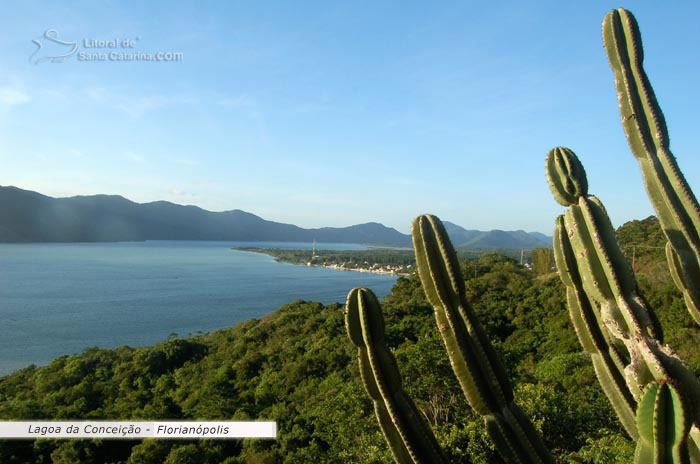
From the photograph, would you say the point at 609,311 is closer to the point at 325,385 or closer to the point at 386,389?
the point at 386,389

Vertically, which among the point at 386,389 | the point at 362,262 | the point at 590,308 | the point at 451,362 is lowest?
the point at 362,262

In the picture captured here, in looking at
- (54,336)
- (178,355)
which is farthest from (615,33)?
(54,336)

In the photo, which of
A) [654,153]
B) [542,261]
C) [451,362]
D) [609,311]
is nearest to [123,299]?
[542,261]

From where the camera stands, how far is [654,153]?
331 cm

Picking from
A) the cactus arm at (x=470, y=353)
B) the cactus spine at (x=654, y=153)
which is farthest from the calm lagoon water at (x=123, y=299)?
the cactus spine at (x=654, y=153)

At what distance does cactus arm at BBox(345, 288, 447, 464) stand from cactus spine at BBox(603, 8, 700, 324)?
2113 mm

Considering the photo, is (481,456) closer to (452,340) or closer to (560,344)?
(452,340)

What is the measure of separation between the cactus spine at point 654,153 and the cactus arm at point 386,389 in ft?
6.93

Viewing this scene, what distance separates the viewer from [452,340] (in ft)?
8.84

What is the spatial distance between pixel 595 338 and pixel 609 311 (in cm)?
65

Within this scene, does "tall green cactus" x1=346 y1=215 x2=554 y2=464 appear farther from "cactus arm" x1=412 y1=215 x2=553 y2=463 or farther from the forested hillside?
the forested hillside

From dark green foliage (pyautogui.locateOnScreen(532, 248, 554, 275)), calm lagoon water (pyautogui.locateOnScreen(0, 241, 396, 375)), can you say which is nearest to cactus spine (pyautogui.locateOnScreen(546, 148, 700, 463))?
dark green foliage (pyautogui.locateOnScreen(532, 248, 554, 275))

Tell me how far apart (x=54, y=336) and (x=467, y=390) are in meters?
39.2
